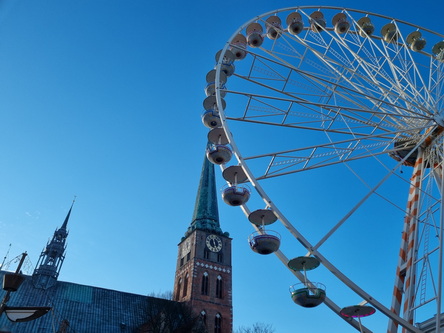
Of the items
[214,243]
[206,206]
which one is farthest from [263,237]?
[206,206]

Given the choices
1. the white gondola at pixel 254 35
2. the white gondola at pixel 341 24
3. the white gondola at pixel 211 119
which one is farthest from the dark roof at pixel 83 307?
the white gondola at pixel 341 24

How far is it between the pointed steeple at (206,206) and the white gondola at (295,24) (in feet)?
122

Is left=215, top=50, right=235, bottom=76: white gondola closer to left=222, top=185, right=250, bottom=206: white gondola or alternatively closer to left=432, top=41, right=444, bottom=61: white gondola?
left=222, top=185, right=250, bottom=206: white gondola

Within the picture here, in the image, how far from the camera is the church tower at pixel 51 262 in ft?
158

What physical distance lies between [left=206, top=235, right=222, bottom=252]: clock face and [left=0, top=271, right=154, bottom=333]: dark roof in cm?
1031

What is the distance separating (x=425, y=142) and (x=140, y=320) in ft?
129

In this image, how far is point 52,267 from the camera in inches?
1993

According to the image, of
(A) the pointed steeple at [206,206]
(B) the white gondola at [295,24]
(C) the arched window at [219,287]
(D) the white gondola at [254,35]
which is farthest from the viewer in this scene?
(A) the pointed steeple at [206,206]

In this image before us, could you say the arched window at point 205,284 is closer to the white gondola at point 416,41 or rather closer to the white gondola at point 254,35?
the white gondola at point 254,35

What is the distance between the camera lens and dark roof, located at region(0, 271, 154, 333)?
4250cm

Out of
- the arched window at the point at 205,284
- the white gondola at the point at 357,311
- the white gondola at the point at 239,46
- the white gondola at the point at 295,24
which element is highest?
the arched window at the point at 205,284

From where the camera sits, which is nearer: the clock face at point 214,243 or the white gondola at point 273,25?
the white gondola at point 273,25

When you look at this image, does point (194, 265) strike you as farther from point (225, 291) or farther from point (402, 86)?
point (402, 86)

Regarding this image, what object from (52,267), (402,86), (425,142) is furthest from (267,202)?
(52,267)
